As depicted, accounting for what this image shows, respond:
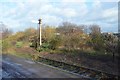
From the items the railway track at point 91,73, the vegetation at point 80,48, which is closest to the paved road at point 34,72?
the railway track at point 91,73

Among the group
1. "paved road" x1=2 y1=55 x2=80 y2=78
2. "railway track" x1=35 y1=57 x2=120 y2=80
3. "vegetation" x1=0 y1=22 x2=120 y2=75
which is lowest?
"paved road" x1=2 y1=55 x2=80 y2=78

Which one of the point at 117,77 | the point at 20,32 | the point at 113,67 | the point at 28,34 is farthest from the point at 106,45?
the point at 20,32

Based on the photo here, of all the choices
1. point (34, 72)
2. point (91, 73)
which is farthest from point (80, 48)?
point (91, 73)

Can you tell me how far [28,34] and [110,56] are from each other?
27862mm

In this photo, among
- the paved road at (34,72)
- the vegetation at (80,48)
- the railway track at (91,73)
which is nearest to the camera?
the railway track at (91,73)

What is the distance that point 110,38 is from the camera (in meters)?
22.0

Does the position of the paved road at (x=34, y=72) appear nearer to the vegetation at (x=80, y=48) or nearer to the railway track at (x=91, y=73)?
the railway track at (x=91, y=73)

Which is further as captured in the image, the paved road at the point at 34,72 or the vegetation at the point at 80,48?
the vegetation at the point at 80,48

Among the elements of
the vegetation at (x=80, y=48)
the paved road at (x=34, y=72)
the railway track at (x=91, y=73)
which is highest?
the vegetation at (x=80, y=48)

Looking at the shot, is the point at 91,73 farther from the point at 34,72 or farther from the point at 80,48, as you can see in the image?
the point at 80,48

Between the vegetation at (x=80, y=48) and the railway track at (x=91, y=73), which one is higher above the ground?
the vegetation at (x=80, y=48)

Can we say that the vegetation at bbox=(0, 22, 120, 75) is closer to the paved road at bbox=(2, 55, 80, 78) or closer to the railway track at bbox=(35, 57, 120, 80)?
the railway track at bbox=(35, 57, 120, 80)

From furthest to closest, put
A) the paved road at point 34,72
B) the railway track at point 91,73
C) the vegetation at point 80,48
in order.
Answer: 1. the vegetation at point 80,48
2. the paved road at point 34,72
3. the railway track at point 91,73

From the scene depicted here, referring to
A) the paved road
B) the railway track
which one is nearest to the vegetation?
the railway track
